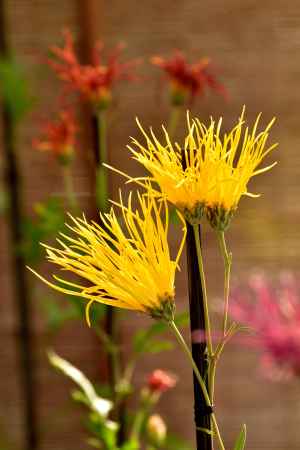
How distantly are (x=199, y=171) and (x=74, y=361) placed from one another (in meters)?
1.17

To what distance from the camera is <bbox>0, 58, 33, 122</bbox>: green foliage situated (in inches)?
56.5

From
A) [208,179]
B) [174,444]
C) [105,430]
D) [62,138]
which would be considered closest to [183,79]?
[62,138]

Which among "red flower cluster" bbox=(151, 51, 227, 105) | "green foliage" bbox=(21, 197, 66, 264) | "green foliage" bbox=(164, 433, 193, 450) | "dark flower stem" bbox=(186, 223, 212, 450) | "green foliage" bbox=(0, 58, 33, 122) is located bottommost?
"green foliage" bbox=(164, 433, 193, 450)

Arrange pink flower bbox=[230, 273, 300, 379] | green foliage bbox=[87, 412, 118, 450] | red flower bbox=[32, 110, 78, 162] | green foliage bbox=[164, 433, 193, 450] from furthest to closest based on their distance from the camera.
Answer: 1. green foliage bbox=[164, 433, 193, 450]
2. red flower bbox=[32, 110, 78, 162]
3. green foliage bbox=[87, 412, 118, 450]
4. pink flower bbox=[230, 273, 300, 379]

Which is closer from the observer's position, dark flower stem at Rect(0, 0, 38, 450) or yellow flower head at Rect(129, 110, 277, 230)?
yellow flower head at Rect(129, 110, 277, 230)

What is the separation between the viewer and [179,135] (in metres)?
1.45

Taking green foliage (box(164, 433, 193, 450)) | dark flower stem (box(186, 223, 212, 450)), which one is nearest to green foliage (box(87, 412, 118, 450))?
green foliage (box(164, 433, 193, 450))

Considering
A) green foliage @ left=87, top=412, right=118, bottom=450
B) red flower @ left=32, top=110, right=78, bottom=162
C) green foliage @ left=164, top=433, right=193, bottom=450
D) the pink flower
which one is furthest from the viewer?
green foliage @ left=164, top=433, right=193, bottom=450

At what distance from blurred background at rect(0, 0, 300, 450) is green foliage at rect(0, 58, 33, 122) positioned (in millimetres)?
35

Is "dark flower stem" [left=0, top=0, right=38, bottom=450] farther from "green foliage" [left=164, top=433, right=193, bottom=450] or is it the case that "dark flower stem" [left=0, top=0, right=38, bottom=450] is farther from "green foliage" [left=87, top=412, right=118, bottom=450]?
"green foliage" [left=87, top=412, right=118, bottom=450]

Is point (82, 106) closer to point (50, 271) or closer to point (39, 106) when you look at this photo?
point (39, 106)

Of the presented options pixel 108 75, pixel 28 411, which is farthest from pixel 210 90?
pixel 28 411

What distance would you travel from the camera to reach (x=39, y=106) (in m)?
1.51

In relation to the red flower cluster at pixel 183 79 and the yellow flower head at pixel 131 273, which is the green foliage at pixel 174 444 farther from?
the yellow flower head at pixel 131 273
